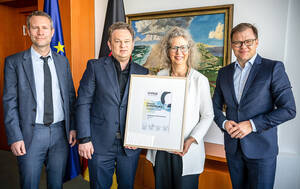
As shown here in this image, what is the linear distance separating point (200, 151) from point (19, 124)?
4.91 feet

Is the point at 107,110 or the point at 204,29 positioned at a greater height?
the point at 204,29

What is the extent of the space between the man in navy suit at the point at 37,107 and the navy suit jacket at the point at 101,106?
34 centimetres

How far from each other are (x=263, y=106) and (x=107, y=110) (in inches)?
45.5

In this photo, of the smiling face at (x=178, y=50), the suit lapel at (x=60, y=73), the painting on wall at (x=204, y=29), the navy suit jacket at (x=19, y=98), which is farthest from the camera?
the painting on wall at (x=204, y=29)

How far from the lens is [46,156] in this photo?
1.81m

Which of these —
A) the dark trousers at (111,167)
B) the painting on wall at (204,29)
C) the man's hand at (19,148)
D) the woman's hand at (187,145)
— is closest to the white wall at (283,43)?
Answer: the painting on wall at (204,29)

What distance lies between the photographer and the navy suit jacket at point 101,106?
4.97 feet

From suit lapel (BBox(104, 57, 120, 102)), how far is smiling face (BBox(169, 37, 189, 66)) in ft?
1.55

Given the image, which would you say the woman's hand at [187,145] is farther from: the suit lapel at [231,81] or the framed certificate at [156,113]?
the suit lapel at [231,81]

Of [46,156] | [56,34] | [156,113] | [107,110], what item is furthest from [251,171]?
[56,34]

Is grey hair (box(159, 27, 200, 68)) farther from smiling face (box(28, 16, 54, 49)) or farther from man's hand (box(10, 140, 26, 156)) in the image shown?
man's hand (box(10, 140, 26, 156))

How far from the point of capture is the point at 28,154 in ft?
5.43

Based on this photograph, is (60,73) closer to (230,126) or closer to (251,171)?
(230,126)

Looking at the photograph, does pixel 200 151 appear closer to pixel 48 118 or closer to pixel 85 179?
pixel 48 118
